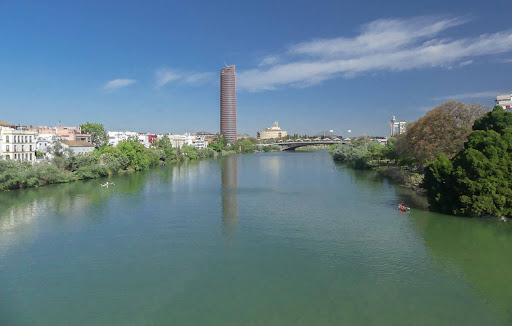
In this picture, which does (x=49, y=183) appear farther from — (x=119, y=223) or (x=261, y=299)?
(x=261, y=299)

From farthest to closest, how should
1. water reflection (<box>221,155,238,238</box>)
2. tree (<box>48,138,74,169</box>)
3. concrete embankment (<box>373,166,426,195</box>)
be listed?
tree (<box>48,138,74,169</box>), concrete embankment (<box>373,166,426,195</box>), water reflection (<box>221,155,238,238</box>)

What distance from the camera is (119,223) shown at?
16.3m

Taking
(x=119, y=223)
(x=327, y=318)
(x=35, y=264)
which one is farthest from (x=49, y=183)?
(x=327, y=318)

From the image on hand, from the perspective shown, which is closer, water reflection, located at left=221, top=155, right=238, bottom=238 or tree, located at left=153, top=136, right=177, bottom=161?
water reflection, located at left=221, top=155, right=238, bottom=238

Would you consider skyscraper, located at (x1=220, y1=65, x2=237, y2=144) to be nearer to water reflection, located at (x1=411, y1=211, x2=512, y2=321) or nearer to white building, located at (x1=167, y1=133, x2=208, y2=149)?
white building, located at (x1=167, y1=133, x2=208, y2=149)

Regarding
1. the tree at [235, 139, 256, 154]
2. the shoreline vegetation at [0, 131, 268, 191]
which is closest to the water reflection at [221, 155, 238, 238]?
the shoreline vegetation at [0, 131, 268, 191]

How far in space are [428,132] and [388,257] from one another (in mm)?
13451

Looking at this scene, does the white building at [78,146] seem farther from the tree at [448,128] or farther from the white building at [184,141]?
the tree at [448,128]

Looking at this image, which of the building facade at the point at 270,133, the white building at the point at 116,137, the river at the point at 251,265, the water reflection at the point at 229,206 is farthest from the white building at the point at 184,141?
the building facade at the point at 270,133

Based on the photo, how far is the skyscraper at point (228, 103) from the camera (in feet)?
350

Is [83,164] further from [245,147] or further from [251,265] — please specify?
[245,147]

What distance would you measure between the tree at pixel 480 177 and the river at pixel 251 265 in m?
0.84

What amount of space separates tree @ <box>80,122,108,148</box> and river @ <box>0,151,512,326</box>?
3443 cm

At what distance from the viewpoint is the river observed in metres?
8.47
